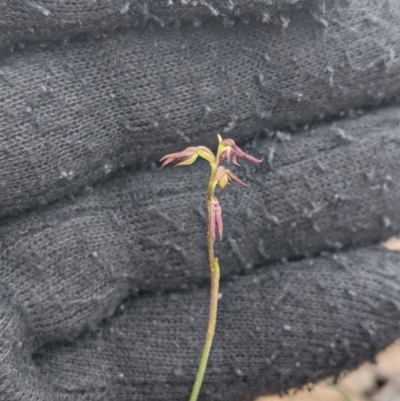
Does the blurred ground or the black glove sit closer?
the black glove

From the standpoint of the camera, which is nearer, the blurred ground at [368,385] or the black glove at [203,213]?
the black glove at [203,213]

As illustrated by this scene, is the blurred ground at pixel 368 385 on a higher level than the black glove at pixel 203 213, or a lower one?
lower

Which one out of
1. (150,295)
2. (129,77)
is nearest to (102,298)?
(150,295)

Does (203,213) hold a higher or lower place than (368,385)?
higher

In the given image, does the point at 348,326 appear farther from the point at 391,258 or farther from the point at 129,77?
the point at 129,77

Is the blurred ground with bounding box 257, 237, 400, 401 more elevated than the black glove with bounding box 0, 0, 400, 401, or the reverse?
the black glove with bounding box 0, 0, 400, 401
